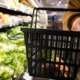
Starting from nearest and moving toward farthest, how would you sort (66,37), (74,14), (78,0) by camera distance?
(66,37) → (74,14) → (78,0)

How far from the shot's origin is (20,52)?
1.31 metres

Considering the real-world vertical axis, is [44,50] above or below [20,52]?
above

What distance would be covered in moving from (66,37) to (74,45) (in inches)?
2.2

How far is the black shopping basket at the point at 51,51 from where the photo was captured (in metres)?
0.81

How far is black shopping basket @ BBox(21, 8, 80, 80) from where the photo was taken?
812 mm

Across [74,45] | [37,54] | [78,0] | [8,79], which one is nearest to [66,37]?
[74,45]

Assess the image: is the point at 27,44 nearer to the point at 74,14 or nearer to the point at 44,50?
the point at 44,50

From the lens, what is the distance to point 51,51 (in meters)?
0.84

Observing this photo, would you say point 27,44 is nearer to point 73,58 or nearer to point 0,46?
point 73,58

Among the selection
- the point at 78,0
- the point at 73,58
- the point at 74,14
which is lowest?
the point at 73,58

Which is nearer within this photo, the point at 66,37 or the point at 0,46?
the point at 66,37

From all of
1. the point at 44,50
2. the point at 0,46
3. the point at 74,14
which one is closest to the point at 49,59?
the point at 44,50

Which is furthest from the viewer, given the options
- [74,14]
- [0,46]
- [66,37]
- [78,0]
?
[78,0]

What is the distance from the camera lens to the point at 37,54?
885 mm
